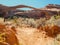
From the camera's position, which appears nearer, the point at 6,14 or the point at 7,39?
the point at 7,39

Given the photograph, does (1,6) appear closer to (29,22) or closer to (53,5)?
(29,22)

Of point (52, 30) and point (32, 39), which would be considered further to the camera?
point (52, 30)

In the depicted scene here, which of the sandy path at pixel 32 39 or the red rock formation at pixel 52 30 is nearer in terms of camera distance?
the sandy path at pixel 32 39

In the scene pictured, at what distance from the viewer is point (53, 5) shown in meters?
41.2

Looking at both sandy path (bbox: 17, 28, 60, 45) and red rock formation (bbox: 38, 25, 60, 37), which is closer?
sandy path (bbox: 17, 28, 60, 45)

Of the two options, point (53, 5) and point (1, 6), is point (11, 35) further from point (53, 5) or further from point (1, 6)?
point (53, 5)

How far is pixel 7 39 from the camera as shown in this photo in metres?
10.2

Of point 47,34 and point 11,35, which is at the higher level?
point 11,35

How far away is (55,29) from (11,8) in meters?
14.1

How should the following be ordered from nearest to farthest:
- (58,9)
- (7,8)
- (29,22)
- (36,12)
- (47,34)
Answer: (47,34), (29,22), (7,8), (36,12), (58,9)

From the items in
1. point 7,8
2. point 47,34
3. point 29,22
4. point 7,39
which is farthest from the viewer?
point 7,8

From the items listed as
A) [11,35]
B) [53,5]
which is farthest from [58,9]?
[11,35]

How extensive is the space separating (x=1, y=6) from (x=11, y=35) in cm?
2313

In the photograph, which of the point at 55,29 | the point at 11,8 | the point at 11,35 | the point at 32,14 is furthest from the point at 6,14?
the point at 11,35
